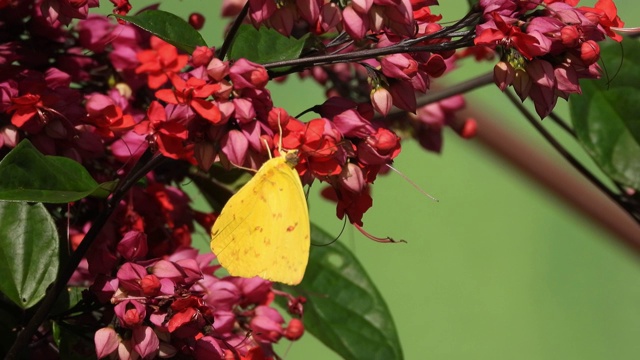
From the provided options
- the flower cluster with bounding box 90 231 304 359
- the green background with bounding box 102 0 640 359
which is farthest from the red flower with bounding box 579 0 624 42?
the green background with bounding box 102 0 640 359

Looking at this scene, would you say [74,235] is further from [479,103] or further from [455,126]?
[479,103]

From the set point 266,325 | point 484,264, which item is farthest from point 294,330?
point 484,264

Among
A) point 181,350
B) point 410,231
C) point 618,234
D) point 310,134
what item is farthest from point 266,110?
point 410,231

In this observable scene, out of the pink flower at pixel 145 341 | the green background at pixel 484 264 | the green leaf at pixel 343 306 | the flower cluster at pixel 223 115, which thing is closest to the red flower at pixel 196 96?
the flower cluster at pixel 223 115

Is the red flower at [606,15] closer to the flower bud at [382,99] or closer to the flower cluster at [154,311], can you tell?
the flower bud at [382,99]

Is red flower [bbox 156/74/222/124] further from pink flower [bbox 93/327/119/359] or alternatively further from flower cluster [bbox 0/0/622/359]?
pink flower [bbox 93/327/119/359]

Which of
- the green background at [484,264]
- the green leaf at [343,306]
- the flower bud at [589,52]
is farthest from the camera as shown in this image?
the green background at [484,264]

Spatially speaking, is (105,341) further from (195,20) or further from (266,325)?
(195,20)
